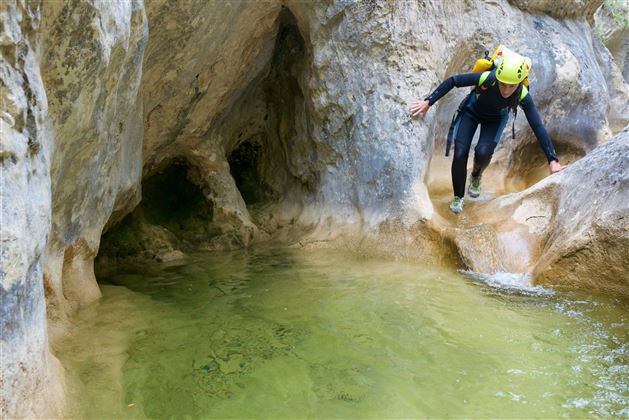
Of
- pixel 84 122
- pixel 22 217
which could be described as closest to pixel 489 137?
pixel 84 122

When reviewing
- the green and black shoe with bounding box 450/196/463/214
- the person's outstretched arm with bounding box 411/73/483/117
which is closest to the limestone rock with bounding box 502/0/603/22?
the person's outstretched arm with bounding box 411/73/483/117

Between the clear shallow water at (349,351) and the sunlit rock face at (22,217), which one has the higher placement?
the sunlit rock face at (22,217)

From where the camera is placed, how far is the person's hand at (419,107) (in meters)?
5.94

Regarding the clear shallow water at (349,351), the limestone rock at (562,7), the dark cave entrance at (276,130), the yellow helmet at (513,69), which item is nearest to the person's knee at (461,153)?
the yellow helmet at (513,69)

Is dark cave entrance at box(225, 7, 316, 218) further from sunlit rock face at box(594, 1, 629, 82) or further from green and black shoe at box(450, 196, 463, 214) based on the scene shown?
sunlit rock face at box(594, 1, 629, 82)

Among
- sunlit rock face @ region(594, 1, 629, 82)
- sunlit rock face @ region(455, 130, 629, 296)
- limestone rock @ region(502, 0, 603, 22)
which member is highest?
sunlit rock face @ region(594, 1, 629, 82)

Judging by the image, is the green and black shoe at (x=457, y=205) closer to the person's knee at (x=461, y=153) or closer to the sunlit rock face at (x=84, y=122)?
the person's knee at (x=461, y=153)

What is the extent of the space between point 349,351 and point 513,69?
344 cm

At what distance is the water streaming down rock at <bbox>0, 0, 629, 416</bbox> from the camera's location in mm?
2197

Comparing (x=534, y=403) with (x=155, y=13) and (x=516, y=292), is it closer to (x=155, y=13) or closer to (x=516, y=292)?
(x=516, y=292)

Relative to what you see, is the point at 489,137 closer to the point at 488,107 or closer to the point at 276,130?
the point at 488,107

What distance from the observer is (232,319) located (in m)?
3.79

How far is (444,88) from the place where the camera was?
5.67 m

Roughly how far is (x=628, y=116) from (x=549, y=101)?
4.00 m
